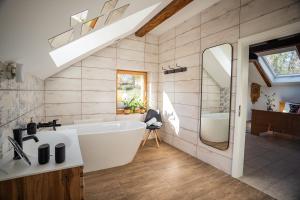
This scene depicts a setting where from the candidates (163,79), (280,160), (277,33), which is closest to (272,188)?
(280,160)

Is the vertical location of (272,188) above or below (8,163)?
below

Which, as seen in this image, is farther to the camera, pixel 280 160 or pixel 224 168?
pixel 280 160

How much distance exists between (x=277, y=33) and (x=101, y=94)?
332 centimetres

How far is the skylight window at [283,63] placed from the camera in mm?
4311

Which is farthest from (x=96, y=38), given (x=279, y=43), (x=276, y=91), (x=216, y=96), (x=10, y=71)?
(x=276, y=91)

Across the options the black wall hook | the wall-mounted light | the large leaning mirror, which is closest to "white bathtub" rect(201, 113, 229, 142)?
the large leaning mirror

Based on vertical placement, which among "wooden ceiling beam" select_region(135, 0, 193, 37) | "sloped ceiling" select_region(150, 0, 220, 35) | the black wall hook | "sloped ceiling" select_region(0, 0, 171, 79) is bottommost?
"sloped ceiling" select_region(0, 0, 171, 79)

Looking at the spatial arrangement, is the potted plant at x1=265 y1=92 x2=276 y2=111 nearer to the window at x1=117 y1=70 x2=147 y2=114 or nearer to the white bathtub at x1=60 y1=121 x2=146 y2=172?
the window at x1=117 y1=70 x2=147 y2=114

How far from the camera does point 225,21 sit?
2.53 meters

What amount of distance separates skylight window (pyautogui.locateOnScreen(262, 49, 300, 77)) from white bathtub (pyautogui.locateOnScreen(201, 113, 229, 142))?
3.04 metres

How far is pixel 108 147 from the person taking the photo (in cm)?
257

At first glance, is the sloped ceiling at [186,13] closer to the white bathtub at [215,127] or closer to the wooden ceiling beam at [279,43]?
the wooden ceiling beam at [279,43]

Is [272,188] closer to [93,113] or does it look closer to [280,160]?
[280,160]

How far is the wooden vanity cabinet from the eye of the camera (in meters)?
Result: 0.97
